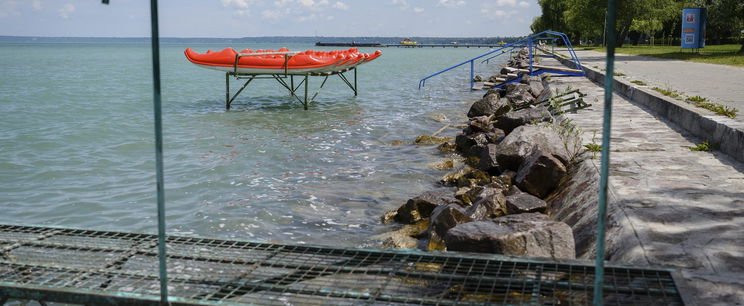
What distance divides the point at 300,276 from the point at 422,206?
11.1 ft

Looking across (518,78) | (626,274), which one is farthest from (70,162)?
(518,78)

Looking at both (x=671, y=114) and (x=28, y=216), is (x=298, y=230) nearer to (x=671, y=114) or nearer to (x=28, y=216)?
(x=28, y=216)

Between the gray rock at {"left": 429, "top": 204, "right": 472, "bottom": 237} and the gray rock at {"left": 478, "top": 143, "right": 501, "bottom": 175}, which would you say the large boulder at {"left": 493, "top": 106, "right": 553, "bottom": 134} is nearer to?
the gray rock at {"left": 478, "top": 143, "right": 501, "bottom": 175}

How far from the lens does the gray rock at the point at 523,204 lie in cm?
589

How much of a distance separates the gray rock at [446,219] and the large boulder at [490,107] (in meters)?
8.74

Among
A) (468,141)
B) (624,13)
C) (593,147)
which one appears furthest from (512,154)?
(624,13)

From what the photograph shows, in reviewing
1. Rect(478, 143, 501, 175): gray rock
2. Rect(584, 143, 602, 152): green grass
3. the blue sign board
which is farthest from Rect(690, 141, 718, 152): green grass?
the blue sign board

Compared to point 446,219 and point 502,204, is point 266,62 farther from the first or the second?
point 446,219

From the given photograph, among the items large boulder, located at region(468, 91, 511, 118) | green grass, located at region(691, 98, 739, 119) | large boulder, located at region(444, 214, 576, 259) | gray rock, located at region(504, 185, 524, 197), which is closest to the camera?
large boulder, located at region(444, 214, 576, 259)

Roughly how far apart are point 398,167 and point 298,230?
3.58m

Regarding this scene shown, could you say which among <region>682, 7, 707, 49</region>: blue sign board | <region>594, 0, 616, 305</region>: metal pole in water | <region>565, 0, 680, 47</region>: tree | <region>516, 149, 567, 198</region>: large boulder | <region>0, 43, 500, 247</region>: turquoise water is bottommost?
<region>0, 43, 500, 247</region>: turquoise water

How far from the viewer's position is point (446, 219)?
18.1ft

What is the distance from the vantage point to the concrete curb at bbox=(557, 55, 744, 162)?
255 inches

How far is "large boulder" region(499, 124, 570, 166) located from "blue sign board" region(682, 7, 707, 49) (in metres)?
21.4
